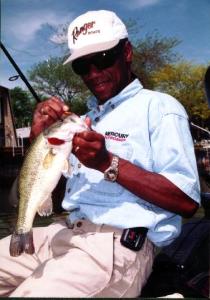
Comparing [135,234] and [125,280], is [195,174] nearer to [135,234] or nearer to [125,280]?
[135,234]

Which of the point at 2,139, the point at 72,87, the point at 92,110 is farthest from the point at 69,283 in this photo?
the point at 72,87

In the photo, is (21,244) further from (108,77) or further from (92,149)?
(108,77)

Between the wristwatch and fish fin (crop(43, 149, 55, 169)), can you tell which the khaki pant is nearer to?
the wristwatch

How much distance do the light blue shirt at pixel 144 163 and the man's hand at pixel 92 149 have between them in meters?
0.28

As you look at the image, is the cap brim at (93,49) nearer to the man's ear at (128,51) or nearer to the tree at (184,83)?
the man's ear at (128,51)

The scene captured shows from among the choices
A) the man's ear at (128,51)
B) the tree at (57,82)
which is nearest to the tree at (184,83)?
the tree at (57,82)

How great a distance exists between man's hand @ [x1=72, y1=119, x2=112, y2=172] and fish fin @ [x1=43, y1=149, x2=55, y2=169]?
16 centimetres

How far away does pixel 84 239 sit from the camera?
124 inches

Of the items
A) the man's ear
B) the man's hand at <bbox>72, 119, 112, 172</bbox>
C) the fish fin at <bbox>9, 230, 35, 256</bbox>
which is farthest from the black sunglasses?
the fish fin at <bbox>9, 230, 35, 256</bbox>

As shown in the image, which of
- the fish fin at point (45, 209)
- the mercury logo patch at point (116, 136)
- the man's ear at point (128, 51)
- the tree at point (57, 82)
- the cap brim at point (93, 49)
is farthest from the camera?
the tree at point (57, 82)

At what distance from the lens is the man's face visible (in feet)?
11.6

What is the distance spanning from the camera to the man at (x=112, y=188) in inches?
118

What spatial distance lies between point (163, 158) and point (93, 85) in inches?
33.4

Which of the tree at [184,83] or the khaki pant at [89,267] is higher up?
the khaki pant at [89,267]
